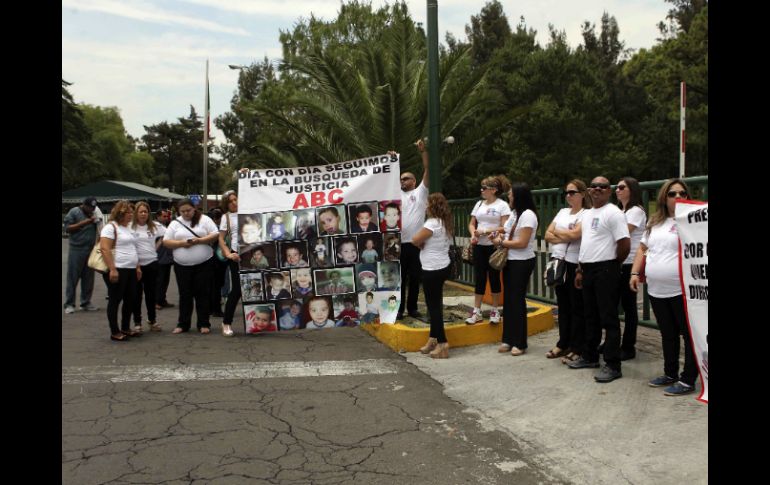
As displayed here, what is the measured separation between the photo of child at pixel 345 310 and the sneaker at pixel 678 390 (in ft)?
11.6

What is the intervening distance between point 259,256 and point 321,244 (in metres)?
0.78

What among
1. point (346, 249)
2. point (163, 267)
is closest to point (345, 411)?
point (346, 249)

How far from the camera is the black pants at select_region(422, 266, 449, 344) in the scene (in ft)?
22.7

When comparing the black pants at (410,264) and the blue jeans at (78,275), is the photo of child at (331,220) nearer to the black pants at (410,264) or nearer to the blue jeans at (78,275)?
the black pants at (410,264)

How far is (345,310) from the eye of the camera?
770cm

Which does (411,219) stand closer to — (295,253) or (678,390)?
(295,253)

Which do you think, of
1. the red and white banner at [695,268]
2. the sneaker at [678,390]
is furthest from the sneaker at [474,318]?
the red and white banner at [695,268]

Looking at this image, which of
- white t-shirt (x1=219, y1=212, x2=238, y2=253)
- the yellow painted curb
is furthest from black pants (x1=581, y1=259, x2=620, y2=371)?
white t-shirt (x1=219, y1=212, x2=238, y2=253)

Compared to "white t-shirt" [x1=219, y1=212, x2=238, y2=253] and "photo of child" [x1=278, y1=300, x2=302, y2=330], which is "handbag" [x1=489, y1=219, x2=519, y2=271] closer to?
"photo of child" [x1=278, y1=300, x2=302, y2=330]

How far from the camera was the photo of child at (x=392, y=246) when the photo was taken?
25.4 ft

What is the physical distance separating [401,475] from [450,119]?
11.3 m
